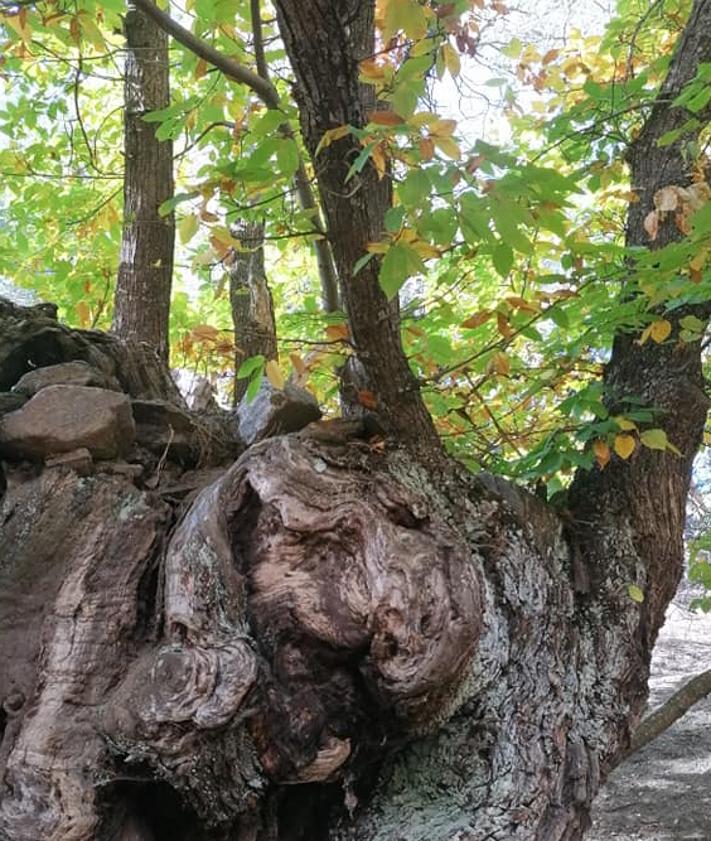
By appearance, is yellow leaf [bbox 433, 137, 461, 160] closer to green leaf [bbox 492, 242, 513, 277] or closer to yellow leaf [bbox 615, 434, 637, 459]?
green leaf [bbox 492, 242, 513, 277]

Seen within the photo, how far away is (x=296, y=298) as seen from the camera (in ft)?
18.6

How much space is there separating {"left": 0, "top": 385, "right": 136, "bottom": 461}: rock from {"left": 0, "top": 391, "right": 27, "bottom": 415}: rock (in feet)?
0.21

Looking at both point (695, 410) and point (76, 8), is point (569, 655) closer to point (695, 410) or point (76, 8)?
point (695, 410)

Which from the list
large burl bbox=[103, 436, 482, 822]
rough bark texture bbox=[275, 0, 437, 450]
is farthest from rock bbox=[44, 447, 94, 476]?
rough bark texture bbox=[275, 0, 437, 450]

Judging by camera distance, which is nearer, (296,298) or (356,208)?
(356,208)

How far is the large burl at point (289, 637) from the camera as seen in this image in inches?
60.1

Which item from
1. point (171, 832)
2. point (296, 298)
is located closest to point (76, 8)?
point (171, 832)

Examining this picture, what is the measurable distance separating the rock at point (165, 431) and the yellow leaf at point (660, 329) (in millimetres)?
1338

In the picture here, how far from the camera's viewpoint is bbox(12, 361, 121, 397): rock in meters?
2.02

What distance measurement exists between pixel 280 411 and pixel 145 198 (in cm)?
186

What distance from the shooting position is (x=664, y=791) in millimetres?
4898

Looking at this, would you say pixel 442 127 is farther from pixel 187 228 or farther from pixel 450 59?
pixel 187 228

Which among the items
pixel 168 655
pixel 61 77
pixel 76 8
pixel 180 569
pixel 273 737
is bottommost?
pixel 273 737

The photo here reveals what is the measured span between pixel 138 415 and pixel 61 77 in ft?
11.0
